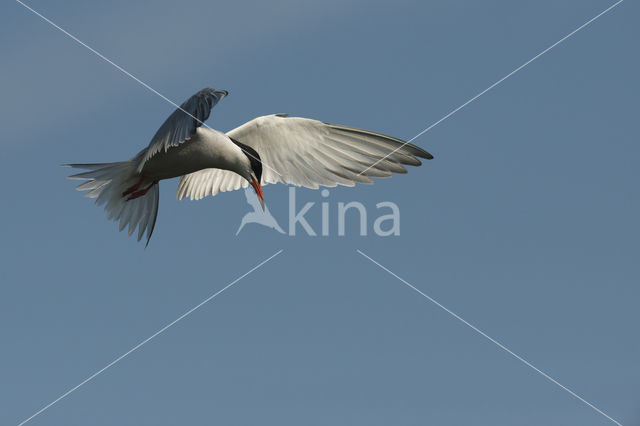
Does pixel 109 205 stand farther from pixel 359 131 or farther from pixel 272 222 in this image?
pixel 359 131

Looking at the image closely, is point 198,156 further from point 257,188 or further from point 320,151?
point 320,151

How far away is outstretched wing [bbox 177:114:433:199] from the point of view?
33.1 feet

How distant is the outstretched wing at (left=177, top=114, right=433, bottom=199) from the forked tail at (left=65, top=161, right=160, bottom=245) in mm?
1211

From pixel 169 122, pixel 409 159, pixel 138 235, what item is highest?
pixel 409 159

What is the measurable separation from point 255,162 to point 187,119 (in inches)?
63.9

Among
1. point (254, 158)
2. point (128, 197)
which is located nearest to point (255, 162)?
point (254, 158)

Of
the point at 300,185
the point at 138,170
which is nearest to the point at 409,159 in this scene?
the point at 300,185

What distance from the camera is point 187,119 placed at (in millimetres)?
8430

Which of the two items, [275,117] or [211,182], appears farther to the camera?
[211,182]

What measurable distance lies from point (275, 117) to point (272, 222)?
1.72 metres

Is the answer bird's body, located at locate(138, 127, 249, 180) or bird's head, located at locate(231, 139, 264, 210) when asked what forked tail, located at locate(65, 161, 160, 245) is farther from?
bird's head, located at locate(231, 139, 264, 210)

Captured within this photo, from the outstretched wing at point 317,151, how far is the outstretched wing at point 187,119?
6.18 ft

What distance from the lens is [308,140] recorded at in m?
10.6

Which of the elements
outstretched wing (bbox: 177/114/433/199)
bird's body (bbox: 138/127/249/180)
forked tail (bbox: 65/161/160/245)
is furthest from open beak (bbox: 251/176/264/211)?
forked tail (bbox: 65/161/160/245)
